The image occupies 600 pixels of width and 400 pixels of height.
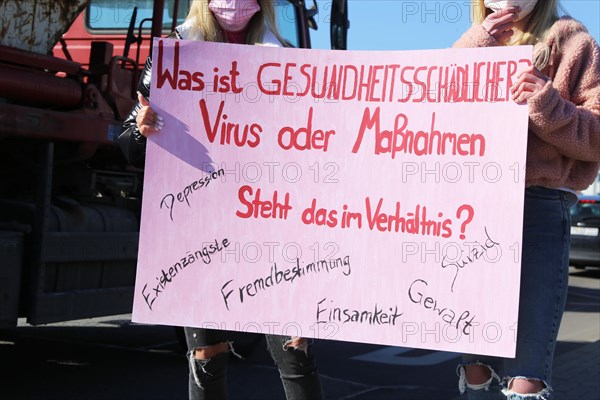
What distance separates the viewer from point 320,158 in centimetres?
274

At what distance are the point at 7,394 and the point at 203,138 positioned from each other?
3081 mm

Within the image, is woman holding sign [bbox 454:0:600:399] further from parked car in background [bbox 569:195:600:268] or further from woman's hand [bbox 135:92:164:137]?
parked car in background [bbox 569:195:600:268]

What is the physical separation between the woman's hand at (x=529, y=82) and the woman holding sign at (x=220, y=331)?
3.45ft

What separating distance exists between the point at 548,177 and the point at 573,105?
0.72 feet

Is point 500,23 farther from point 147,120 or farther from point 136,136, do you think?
point 136,136

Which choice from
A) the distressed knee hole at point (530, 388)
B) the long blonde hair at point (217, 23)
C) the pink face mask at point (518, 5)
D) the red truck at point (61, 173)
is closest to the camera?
the distressed knee hole at point (530, 388)

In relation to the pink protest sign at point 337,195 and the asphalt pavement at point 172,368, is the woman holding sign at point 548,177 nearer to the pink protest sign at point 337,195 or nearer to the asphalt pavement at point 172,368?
the pink protest sign at point 337,195

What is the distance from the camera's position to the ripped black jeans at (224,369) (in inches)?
121

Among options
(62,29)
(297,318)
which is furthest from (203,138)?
(62,29)

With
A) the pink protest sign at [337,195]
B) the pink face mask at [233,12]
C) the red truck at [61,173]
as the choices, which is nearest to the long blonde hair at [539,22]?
the pink protest sign at [337,195]

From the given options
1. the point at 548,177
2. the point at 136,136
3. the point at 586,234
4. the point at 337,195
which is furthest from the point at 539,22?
the point at 586,234

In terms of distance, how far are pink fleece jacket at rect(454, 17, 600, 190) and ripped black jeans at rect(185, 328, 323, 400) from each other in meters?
1.08

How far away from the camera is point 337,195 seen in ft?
8.89

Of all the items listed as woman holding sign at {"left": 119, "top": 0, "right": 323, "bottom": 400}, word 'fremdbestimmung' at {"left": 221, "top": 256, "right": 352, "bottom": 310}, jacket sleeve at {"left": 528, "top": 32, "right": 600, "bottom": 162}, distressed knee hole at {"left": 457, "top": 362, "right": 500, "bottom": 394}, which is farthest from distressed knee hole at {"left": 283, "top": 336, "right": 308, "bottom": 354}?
jacket sleeve at {"left": 528, "top": 32, "right": 600, "bottom": 162}
